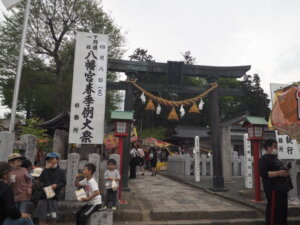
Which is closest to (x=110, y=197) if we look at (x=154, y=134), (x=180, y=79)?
(x=180, y=79)

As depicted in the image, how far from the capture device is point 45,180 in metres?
4.90

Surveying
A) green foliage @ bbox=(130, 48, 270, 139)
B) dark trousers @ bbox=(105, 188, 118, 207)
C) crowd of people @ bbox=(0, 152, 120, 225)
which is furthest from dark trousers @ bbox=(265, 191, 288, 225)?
green foliage @ bbox=(130, 48, 270, 139)

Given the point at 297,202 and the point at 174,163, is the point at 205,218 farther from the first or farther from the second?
the point at 174,163

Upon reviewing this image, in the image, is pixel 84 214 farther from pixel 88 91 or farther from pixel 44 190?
pixel 88 91

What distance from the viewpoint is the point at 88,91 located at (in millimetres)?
7508

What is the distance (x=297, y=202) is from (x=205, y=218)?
2.69 m

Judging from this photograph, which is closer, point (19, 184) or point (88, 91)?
point (19, 184)

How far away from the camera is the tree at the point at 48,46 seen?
55.7ft

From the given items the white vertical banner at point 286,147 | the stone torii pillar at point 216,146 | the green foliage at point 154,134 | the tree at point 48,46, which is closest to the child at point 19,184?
the white vertical banner at point 286,147

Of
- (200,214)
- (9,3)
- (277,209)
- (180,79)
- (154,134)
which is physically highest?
(9,3)

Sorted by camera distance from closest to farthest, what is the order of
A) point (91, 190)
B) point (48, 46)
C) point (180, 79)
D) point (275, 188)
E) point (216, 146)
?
1. point (91, 190)
2. point (275, 188)
3. point (216, 146)
4. point (180, 79)
5. point (48, 46)

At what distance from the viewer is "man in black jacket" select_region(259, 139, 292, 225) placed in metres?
4.95

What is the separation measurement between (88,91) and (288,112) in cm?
533

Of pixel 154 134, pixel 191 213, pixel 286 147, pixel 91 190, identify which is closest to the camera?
pixel 91 190
